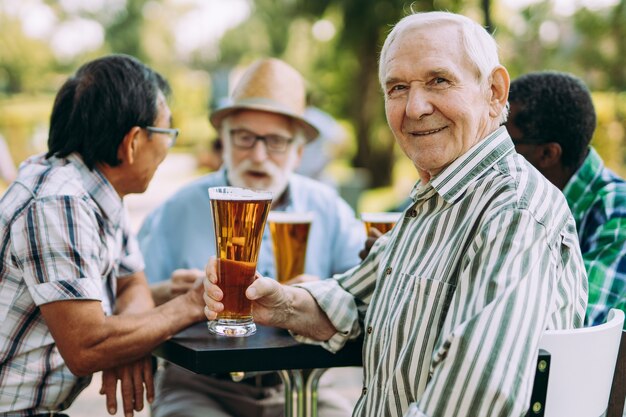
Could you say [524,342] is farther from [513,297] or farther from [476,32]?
[476,32]

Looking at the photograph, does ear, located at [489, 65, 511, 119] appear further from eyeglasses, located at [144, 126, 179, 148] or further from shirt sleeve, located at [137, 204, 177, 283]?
shirt sleeve, located at [137, 204, 177, 283]

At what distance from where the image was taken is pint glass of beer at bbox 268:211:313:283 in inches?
112

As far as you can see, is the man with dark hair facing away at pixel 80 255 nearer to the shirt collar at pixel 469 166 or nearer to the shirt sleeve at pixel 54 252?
the shirt sleeve at pixel 54 252

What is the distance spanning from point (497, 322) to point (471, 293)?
0.12 metres

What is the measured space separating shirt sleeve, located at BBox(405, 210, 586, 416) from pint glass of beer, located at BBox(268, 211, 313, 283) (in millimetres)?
1114

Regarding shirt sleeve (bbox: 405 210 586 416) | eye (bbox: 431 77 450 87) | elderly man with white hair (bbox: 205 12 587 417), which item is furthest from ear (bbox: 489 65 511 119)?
shirt sleeve (bbox: 405 210 586 416)

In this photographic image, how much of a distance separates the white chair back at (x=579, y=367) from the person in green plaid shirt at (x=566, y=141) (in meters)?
0.93

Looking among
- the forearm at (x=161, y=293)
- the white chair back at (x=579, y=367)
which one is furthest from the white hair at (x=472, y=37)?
the forearm at (x=161, y=293)

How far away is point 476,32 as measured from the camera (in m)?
2.04

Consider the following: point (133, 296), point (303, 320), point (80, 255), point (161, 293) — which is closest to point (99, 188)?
point (80, 255)

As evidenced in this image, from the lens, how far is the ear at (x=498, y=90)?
81.4 inches

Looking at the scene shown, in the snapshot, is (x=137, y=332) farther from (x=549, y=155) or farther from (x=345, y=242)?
(x=549, y=155)

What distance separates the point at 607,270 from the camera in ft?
8.43

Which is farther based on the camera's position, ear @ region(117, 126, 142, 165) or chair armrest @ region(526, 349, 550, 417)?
ear @ region(117, 126, 142, 165)
